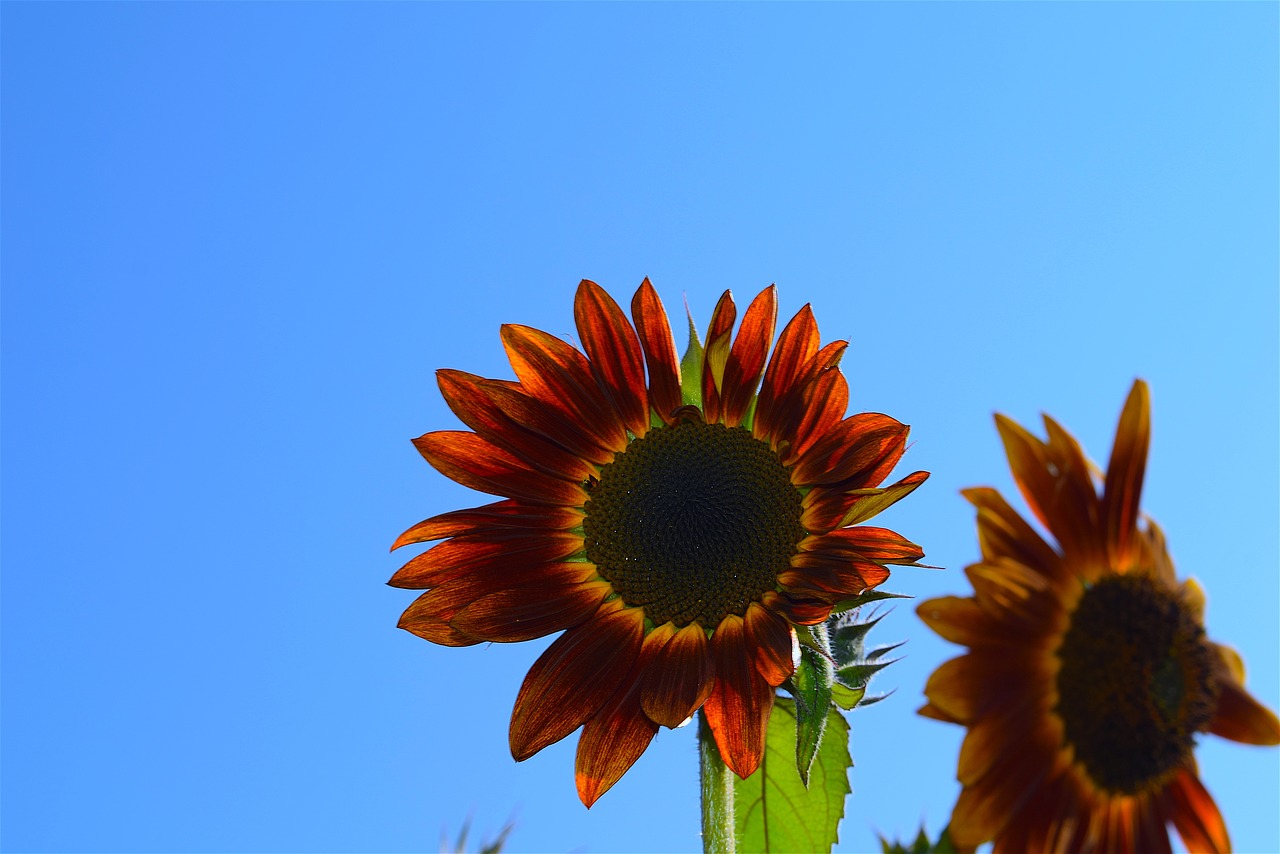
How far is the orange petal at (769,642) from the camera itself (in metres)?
1.83

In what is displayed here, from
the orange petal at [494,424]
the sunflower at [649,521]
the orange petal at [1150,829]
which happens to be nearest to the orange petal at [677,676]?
the sunflower at [649,521]

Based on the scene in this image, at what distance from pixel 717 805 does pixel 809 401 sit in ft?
2.07

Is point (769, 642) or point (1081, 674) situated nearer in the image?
point (1081, 674)

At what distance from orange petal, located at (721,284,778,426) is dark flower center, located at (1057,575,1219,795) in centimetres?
75

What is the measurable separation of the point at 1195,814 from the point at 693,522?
912 millimetres

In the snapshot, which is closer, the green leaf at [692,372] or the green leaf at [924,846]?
the green leaf at [924,846]

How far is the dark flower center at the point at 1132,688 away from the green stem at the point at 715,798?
22.4 inches

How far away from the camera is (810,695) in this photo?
72.1 inches

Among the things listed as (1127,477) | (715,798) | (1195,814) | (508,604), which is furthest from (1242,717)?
(508,604)

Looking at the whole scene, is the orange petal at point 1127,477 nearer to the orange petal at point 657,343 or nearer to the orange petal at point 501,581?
the orange petal at point 657,343

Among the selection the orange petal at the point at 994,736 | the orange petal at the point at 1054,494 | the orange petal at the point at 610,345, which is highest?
the orange petal at the point at 610,345

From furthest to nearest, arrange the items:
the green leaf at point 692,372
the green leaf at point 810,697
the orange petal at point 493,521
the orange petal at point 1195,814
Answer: the green leaf at point 692,372 → the orange petal at point 493,521 → the green leaf at point 810,697 → the orange petal at point 1195,814

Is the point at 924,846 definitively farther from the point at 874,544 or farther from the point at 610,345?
the point at 610,345

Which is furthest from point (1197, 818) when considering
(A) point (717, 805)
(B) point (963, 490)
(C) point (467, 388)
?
(C) point (467, 388)
